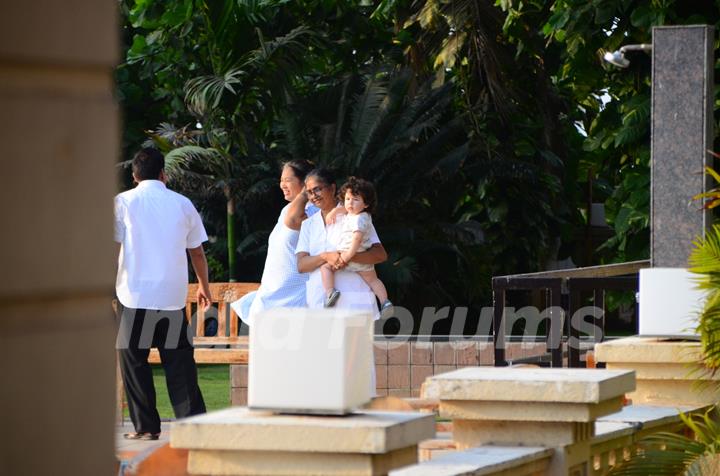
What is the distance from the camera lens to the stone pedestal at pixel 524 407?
4.07 m

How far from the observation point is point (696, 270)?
5906 mm

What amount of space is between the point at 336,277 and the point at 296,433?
5.04m

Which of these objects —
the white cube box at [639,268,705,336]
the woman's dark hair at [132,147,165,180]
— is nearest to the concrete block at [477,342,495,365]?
the woman's dark hair at [132,147,165,180]

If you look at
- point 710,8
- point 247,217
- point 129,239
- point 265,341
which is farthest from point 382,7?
point 265,341

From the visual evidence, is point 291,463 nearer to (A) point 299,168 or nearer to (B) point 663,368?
(B) point 663,368

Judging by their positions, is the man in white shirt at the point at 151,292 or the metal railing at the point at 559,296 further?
the metal railing at the point at 559,296

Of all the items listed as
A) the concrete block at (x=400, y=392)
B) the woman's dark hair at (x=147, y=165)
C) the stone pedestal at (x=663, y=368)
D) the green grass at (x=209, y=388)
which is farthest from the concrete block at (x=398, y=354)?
the stone pedestal at (x=663, y=368)

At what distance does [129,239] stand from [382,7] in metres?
11.5

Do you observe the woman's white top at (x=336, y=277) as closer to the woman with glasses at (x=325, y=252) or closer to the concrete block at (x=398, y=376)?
the woman with glasses at (x=325, y=252)

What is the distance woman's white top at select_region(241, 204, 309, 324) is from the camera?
8.29 m

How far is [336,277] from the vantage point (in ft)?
26.4

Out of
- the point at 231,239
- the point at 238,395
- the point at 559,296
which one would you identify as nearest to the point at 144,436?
the point at 559,296

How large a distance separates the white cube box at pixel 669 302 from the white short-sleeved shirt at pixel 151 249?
300 cm

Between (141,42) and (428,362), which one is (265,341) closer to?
(428,362)
